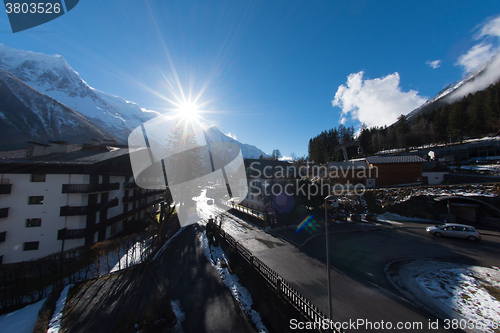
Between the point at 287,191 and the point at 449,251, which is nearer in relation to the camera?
the point at 449,251

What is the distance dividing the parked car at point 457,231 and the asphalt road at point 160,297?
20969mm

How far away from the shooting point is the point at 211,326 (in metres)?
9.51

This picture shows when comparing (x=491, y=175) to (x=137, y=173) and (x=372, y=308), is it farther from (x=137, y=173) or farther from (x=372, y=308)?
(x=137, y=173)

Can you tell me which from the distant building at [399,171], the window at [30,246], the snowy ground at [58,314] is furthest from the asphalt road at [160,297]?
the distant building at [399,171]

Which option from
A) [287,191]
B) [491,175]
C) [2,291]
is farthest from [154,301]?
[491,175]

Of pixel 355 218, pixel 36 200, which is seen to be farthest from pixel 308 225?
pixel 36 200

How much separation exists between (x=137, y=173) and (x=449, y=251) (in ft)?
132

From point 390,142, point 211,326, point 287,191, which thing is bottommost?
point 211,326

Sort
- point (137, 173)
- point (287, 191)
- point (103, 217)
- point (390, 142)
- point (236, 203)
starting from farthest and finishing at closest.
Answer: point (390, 142) → point (236, 203) → point (137, 173) → point (287, 191) → point (103, 217)

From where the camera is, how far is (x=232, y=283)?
43.9ft

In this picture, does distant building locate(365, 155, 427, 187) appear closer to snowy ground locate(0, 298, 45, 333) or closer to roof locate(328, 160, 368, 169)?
roof locate(328, 160, 368, 169)

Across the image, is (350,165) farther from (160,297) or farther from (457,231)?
(160,297)

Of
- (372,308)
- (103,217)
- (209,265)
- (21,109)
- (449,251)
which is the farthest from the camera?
(21,109)

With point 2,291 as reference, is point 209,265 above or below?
below
